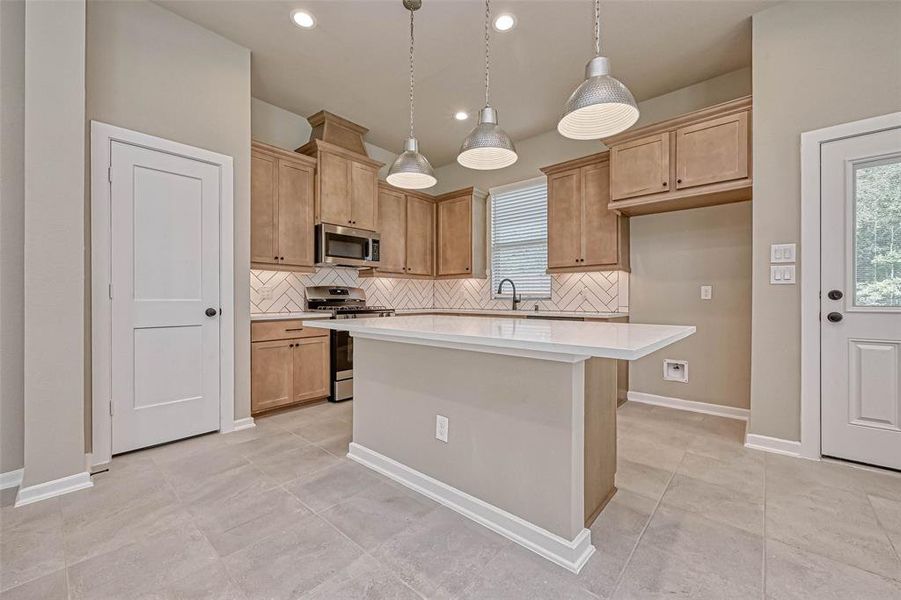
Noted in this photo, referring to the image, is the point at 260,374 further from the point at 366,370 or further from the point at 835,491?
the point at 835,491

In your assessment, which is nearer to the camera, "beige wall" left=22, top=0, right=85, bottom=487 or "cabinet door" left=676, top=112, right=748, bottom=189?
"beige wall" left=22, top=0, right=85, bottom=487

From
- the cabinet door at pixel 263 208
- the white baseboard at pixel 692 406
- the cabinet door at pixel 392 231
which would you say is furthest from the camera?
the cabinet door at pixel 392 231

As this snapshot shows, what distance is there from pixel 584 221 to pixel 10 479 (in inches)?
186

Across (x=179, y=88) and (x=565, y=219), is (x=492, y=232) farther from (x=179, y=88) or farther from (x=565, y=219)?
(x=179, y=88)

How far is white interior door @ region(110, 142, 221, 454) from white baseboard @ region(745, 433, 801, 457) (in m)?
3.98

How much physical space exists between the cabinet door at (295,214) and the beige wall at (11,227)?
1.72 metres

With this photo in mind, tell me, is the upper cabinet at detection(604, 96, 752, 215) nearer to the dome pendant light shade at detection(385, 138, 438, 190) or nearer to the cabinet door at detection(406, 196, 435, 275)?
the dome pendant light shade at detection(385, 138, 438, 190)

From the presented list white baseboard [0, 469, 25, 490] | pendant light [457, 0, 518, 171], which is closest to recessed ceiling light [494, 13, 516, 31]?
pendant light [457, 0, 518, 171]

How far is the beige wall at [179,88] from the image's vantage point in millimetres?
2514

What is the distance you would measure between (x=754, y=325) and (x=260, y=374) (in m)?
3.95

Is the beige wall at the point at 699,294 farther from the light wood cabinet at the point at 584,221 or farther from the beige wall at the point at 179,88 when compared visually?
the beige wall at the point at 179,88

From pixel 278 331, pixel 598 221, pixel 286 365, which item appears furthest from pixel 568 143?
pixel 286 365

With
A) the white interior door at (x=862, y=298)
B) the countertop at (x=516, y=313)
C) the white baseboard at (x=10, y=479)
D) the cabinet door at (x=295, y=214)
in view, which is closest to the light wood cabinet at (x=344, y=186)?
the cabinet door at (x=295, y=214)

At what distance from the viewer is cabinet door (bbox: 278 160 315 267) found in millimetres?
3758
